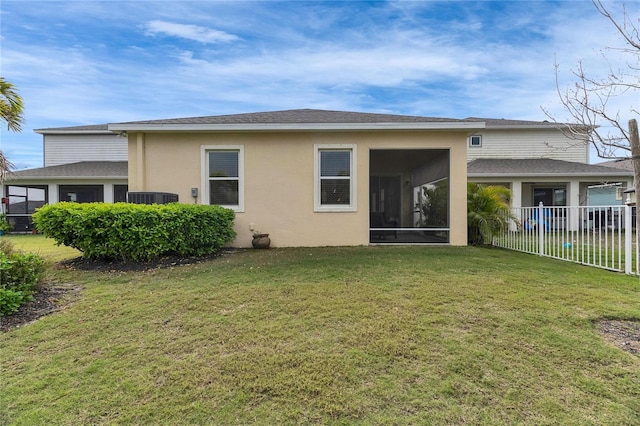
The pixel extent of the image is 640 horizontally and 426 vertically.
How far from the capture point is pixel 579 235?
24.7 feet

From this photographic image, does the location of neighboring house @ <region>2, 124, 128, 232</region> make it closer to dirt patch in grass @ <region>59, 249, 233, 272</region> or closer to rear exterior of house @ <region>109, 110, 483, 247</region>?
rear exterior of house @ <region>109, 110, 483, 247</region>

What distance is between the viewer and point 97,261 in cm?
638

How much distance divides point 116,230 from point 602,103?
7.22 meters

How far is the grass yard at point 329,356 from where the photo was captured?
2076 millimetres

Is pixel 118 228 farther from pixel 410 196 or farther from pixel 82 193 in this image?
pixel 82 193

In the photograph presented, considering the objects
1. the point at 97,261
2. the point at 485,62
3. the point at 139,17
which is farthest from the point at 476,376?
the point at 485,62

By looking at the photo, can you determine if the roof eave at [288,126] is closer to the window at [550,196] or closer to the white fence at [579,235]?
the white fence at [579,235]

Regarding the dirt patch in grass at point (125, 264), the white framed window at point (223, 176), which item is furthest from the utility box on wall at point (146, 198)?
the dirt patch in grass at point (125, 264)

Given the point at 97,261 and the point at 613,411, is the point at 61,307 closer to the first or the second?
the point at 97,261

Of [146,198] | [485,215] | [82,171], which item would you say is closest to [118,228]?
[146,198]

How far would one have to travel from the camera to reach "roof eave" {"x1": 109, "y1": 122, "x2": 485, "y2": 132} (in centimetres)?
807

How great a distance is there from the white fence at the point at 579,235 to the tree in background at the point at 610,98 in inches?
110

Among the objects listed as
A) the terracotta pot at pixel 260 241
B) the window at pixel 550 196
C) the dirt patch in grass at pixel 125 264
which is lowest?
the dirt patch in grass at pixel 125 264

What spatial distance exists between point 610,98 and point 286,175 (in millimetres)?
6365
